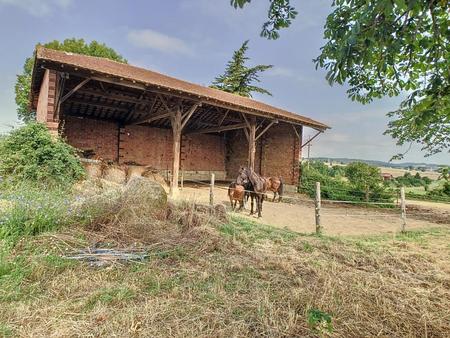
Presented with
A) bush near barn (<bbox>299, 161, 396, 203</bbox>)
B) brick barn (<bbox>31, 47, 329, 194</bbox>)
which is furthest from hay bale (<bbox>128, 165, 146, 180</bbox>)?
bush near barn (<bbox>299, 161, 396, 203</bbox>)

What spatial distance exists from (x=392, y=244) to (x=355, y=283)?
2937 mm

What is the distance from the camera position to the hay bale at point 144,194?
4.79 meters

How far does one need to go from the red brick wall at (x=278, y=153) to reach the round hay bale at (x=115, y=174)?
26.4 feet

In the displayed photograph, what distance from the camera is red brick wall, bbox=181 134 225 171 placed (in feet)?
57.5

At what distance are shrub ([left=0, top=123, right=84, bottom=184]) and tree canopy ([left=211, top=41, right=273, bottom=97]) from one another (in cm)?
1995

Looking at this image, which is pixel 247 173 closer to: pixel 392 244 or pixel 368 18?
pixel 392 244

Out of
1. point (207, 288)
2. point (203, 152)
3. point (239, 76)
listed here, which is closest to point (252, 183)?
point (207, 288)

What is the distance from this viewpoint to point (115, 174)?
10.4 meters

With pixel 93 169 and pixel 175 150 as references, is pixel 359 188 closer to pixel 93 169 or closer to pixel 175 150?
pixel 175 150

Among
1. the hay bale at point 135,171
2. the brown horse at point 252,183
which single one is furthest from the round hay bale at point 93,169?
the brown horse at point 252,183

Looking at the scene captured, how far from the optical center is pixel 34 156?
7.01 m

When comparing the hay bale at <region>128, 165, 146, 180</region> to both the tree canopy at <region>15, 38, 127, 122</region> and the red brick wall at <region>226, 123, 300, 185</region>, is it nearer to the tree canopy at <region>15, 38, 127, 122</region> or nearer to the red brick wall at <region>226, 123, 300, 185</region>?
the red brick wall at <region>226, 123, 300, 185</region>

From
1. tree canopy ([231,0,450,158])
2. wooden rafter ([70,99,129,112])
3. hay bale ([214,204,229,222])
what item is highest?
wooden rafter ([70,99,129,112])

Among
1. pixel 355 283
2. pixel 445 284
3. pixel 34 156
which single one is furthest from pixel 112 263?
pixel 34 156
